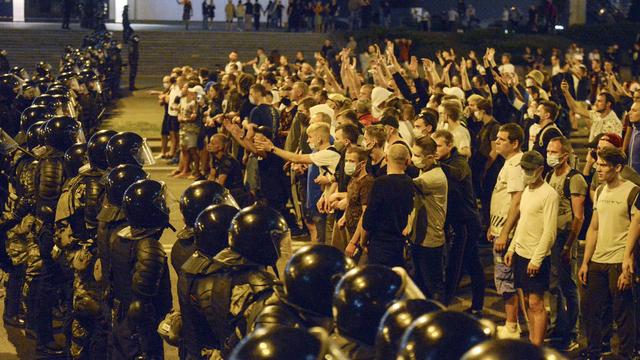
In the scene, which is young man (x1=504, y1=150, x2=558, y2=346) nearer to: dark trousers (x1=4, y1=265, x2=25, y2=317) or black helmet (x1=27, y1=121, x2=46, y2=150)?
black helmet (x1=27, y1=121, x2=46, y2=150)

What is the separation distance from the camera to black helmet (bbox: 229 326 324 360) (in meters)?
3.38

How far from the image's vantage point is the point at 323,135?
1017cm

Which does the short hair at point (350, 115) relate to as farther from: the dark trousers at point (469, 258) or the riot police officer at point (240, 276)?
the riot police officer at point (240, 276)

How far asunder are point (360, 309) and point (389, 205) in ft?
13.8

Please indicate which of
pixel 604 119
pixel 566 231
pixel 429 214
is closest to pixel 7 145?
pixel 429 214

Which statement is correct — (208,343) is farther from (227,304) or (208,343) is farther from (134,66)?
(134,66)

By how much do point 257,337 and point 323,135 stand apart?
22.0ft

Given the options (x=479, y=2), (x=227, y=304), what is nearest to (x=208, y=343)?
(x=227, y=304)

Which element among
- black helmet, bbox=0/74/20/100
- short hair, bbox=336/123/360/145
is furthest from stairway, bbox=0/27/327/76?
short hair, bbox=336/123/360/145

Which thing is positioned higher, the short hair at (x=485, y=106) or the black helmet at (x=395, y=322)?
the short hair at (x=485, y=106)

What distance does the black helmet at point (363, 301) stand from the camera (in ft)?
13.5

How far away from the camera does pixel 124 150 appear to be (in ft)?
26.1

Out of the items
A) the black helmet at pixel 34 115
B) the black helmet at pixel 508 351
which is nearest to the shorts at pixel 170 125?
the black helmet at pixel 34 115

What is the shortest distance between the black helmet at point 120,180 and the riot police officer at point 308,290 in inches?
104
